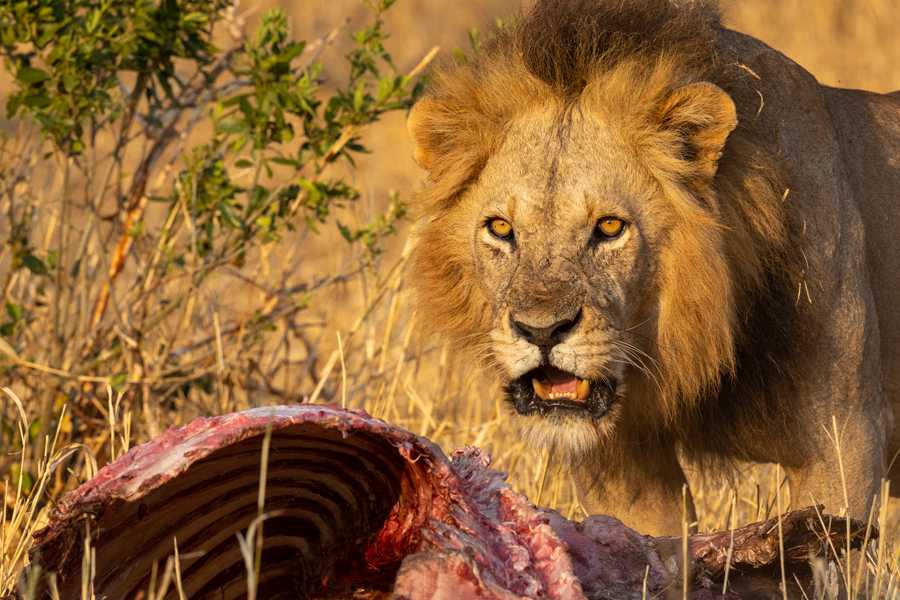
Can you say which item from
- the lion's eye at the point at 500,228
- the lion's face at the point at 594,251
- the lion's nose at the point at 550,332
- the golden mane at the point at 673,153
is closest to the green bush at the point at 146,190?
the golden mane at the point at 673,153

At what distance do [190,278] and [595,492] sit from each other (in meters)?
2.09

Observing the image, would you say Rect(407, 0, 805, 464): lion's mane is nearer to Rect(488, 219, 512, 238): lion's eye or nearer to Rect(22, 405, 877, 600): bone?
Rect(488, 219, 512, 238): lion's eye

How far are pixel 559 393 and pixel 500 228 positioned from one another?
56 centimetres

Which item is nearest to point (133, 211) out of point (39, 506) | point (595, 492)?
point (39, 506)

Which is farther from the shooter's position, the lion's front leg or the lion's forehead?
the lion's front leg

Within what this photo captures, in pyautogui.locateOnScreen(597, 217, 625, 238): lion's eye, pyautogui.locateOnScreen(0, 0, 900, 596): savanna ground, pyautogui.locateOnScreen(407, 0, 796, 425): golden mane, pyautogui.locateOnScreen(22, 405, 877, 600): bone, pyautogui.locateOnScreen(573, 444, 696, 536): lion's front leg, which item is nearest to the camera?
pyautogui.locateOnScreen(22, 405, 877, 600): bone

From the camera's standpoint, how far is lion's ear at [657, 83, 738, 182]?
305 cm

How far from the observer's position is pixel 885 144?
3824 millimetres

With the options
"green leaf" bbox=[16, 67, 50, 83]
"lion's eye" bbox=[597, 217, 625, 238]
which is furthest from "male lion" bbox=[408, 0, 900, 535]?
"green leaf" bbox=[16, 67, 50, 83]

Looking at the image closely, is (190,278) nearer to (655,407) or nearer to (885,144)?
(655,407)

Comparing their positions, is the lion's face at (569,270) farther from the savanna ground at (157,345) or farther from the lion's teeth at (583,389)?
the savanna ground at (157,345)

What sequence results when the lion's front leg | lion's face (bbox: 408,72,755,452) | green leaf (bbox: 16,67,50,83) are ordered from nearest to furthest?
1. lion's face (bbox: 408,72,755,452)
2. the lion's front leg
3. green leaf (bbox: 16,67,50,83)

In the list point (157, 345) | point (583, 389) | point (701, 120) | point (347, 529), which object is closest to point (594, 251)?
point (583, 389)

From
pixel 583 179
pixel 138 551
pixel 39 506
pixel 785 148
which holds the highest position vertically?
pixel 785 148
